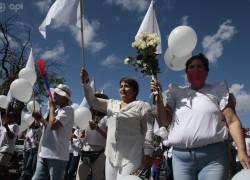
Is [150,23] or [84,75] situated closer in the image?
[84,75]

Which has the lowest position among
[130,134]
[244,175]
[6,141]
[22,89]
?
[244,175]

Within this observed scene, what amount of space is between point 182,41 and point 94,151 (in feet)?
8.63

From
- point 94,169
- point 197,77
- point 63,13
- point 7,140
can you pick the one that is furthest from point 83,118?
point 197,77

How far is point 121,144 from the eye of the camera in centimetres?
457

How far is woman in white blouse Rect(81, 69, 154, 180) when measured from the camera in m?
4.52

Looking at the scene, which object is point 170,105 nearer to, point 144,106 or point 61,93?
point 144,106

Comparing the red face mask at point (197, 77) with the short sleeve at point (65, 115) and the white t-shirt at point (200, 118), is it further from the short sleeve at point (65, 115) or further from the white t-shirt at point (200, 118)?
the short sleeve at point (65, 115)

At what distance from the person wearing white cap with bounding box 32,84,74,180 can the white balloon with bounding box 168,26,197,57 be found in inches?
68.5

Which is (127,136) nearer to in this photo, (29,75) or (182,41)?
(182,41)

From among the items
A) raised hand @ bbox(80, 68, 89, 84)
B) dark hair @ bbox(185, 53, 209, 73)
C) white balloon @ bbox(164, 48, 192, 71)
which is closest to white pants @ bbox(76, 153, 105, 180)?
white balloon @ bbox(164, 48, 192, 71)

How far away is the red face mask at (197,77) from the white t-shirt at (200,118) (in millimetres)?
60

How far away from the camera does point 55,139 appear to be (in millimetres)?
5516

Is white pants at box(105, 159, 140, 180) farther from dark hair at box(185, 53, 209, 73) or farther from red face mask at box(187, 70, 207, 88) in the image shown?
dark hair at box(185, 53, 209, 73)

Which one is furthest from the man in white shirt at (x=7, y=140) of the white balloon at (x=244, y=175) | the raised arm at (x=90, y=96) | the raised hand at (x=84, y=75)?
the white balloon at (x=244, y=175)
